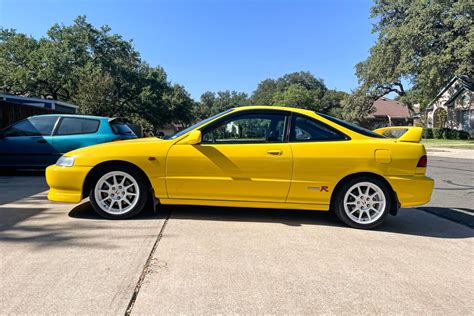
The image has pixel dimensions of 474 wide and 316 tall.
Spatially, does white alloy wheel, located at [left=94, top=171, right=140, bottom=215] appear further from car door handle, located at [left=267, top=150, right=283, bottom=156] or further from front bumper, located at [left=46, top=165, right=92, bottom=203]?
car door handle, located at [left=267, top=150, right=283, bottom=156]

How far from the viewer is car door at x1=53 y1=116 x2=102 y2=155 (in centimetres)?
803

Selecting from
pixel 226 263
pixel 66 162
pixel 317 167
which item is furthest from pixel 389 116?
pixel 226 263

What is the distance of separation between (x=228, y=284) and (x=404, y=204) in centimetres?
275

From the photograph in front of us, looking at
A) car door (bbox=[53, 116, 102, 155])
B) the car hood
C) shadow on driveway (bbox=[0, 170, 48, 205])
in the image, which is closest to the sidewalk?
car door (bbox=[53, 116, 102, 155])

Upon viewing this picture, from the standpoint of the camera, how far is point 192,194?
4.49 m

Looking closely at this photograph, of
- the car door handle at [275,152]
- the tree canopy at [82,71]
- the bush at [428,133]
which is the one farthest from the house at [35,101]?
the bush at [428,133]

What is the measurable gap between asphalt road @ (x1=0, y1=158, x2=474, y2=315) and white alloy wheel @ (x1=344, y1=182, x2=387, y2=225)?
0.21 m

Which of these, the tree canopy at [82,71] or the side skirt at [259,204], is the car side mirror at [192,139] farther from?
the tree canopy at [82,71]

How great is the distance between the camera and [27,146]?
813 centimetres

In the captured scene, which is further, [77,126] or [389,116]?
[389,116]

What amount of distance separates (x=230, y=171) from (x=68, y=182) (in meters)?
2.11

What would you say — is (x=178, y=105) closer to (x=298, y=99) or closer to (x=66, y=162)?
(x=298, y=99)

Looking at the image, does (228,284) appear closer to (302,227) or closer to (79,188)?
(302,227)

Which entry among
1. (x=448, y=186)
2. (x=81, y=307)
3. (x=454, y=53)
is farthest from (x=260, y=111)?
(x=454, y=53)
